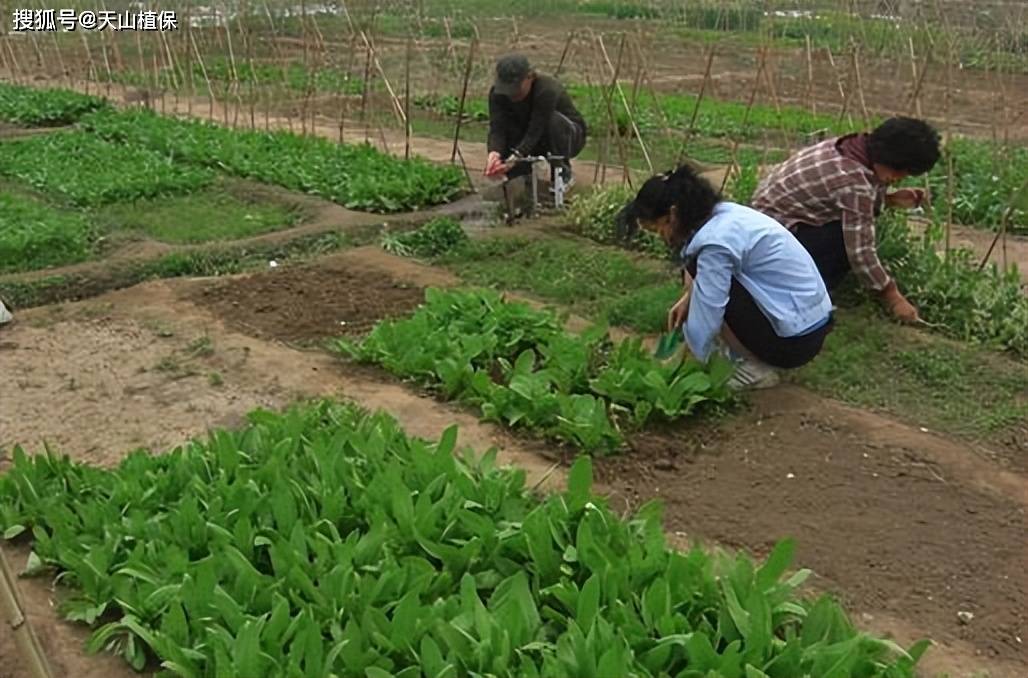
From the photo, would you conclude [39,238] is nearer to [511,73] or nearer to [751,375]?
[511,73]

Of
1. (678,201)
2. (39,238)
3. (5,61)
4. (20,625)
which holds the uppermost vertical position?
(678,201)

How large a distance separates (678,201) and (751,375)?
0.79 metres

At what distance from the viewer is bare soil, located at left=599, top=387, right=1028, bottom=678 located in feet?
10.5

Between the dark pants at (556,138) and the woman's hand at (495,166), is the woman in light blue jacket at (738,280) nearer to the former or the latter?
the woman's hand at (495,166)

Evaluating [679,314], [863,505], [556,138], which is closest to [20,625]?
[863,505]

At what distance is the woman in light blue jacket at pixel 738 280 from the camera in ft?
13.9

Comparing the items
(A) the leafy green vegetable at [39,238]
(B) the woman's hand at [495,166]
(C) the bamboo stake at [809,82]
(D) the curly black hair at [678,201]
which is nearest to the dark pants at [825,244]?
(D) the curly black hair at [678,201]

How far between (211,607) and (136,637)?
0.22 meters

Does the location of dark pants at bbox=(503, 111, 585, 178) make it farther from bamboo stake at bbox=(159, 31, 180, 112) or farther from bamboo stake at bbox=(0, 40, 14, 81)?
bamboo stake at bbox=(0, 40, 14, 81)

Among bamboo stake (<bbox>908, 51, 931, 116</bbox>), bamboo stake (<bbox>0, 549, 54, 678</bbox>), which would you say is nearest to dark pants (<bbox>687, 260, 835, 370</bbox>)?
bamboo stake (<bbox>908, 51, 931, 116</bbox>)

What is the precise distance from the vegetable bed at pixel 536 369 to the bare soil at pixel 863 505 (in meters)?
0.14

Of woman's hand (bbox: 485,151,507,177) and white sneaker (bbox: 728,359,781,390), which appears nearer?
white sneaker (bbox: 728,359,781,390)

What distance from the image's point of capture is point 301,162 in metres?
8.63

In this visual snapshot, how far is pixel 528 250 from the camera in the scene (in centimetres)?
662
